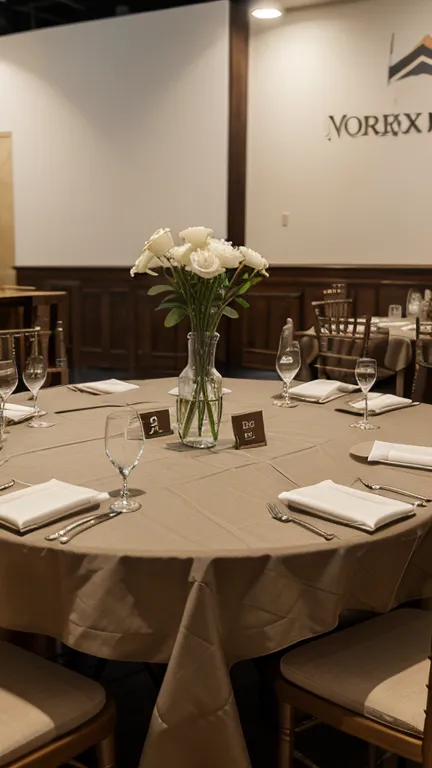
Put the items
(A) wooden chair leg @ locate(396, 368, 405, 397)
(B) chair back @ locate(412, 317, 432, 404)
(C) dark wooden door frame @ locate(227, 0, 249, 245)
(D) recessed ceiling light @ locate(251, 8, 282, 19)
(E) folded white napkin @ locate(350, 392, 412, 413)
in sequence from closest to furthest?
(E) folded white napkin @ locate(350, 392, 412, 413), (B) chair back @ locate(412, 317, 432, 404), (A) wooden chair leg @ locate(396, 368, 405, 397), (D) recessed ceiling light @ locate(251, 8, 282, 19), (C) dark wooden door frame @ locate(227, 0, 249, 245)

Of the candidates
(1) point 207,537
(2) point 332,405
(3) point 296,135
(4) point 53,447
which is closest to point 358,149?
(3) point 296,135

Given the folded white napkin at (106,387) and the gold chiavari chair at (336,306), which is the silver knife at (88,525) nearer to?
the folded white napkin at (106,387)

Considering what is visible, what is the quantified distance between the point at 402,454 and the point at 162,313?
18.6 feet

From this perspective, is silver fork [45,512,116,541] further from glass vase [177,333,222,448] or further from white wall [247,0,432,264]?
white wall [247,0,432,264]

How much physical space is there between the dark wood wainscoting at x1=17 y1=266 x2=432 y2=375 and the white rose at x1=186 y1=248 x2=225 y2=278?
5249 millimetres

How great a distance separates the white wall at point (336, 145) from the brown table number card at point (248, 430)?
5306 millimetres

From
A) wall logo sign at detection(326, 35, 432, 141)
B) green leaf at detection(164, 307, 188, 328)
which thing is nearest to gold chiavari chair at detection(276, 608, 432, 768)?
green leaf at detection(164, 307, 188, 328)

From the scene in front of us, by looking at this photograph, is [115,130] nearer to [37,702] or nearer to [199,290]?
[199,290]

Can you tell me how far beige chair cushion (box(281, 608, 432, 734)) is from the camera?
52.6 inches

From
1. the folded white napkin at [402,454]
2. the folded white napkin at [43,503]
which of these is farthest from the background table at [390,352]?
the folded white napkin at [43,503]

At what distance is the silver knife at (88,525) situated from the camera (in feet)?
4.45

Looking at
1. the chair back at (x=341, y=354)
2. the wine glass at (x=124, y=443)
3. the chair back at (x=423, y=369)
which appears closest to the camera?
the wine glass at (x=124, y=443)

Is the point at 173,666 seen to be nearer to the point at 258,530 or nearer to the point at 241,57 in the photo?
the point at 258,530

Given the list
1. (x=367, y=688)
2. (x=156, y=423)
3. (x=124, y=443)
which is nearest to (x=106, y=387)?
(x=156, y=423)
